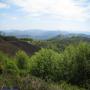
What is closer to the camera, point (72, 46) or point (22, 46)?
point (72, 46)

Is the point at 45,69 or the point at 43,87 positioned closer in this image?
the point at 43,87

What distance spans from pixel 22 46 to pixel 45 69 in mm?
64443

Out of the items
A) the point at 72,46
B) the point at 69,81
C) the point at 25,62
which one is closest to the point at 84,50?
the point at 72,46

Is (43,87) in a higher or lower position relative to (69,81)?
higher

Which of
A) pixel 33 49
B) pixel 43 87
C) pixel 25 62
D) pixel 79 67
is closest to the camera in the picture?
pixel 43 87

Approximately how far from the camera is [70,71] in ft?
118

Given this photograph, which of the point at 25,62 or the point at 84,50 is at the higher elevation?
the point at 84,50

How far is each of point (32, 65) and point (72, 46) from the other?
20.3 ft

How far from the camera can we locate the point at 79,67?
3512 cm

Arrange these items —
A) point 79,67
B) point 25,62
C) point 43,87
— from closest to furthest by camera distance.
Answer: point 43,87, point 79,67, point 25,62

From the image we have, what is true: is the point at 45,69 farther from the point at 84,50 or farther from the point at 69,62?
the point at 84,50

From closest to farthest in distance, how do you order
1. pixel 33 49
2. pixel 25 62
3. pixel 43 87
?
pixel 43 87 → pixel 25 62 → pixel 33 49

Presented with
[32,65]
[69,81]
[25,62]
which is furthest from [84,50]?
[25,62]

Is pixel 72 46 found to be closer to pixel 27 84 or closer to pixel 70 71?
pixel 70 71
